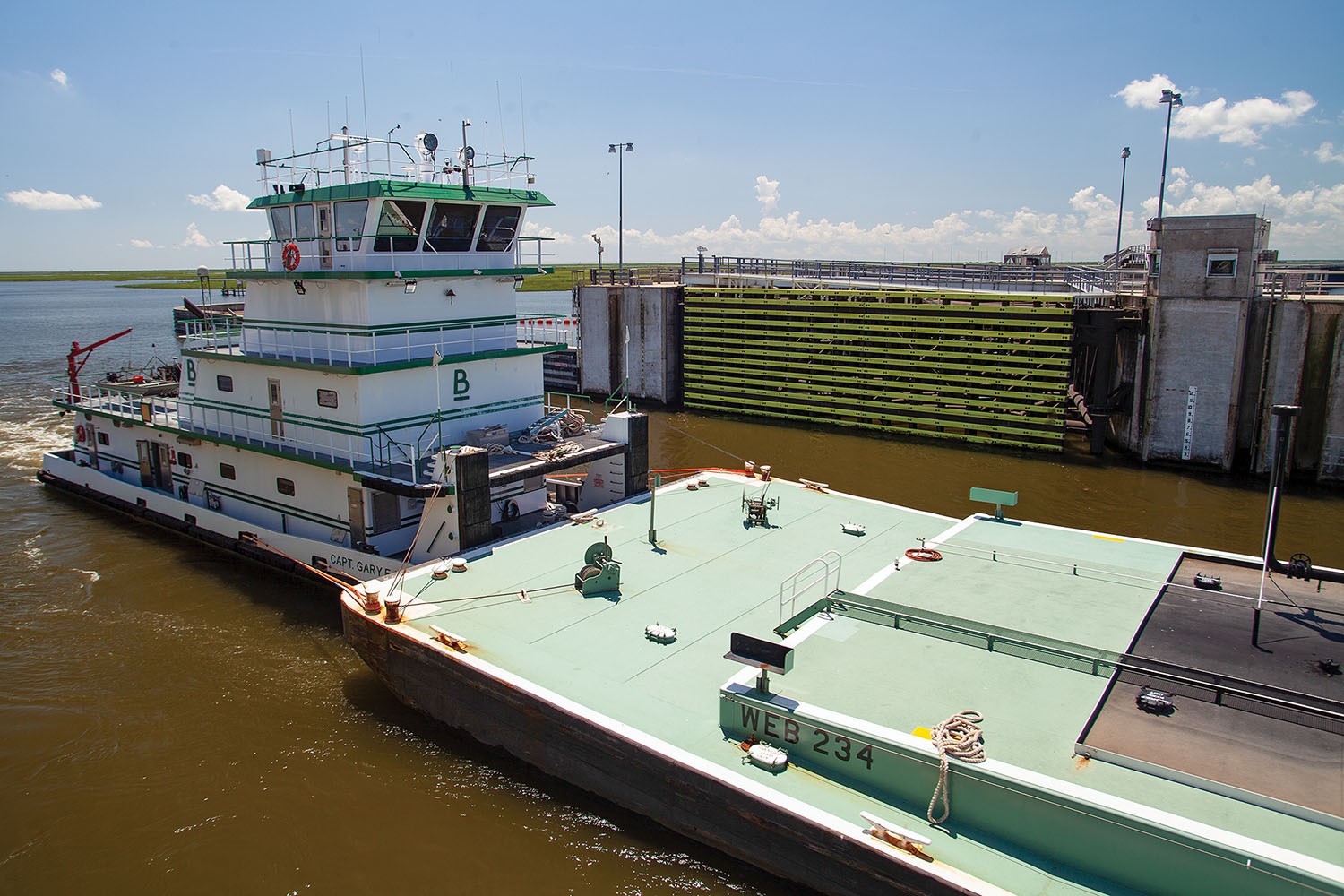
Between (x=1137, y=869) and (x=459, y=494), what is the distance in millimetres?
9734

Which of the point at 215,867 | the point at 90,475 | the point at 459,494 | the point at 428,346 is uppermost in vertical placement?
the point at 428,346

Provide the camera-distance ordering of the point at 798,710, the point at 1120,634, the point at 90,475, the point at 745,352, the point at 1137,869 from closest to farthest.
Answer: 1. the point at 1137,869
2. the point at 798,710
3. the point at 1120,634
4. the point at 90,475
5. the point at 745,352

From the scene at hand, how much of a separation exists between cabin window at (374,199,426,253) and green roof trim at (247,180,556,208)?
255 millimetres

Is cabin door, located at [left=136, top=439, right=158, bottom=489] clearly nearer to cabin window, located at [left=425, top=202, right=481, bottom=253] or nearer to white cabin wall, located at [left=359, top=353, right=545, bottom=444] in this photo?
white cabin wall, located at [left=359, top=353, right=545, bottom=444]

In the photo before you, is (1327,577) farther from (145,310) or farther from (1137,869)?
(145,310)

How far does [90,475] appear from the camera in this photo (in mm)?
20219

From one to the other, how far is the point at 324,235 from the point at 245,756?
29.5ft

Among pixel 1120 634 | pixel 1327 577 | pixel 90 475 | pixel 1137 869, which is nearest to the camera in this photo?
pixel 1137 869

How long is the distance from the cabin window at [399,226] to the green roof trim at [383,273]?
441 millimetres

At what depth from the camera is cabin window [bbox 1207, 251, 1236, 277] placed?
71.3 ft

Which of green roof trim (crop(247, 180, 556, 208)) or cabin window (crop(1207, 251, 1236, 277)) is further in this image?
cabin window (crop(1207, 251, 1236, 277))

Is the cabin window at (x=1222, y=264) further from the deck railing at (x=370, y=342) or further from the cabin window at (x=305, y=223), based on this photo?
the cabin window at (x=305, y=223)

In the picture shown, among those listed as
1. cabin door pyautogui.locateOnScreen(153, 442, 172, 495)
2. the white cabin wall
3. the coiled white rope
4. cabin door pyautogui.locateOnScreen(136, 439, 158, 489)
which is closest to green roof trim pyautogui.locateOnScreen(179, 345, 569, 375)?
the white cabin wall

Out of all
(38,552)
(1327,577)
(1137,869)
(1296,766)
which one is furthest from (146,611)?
(1327,577)
